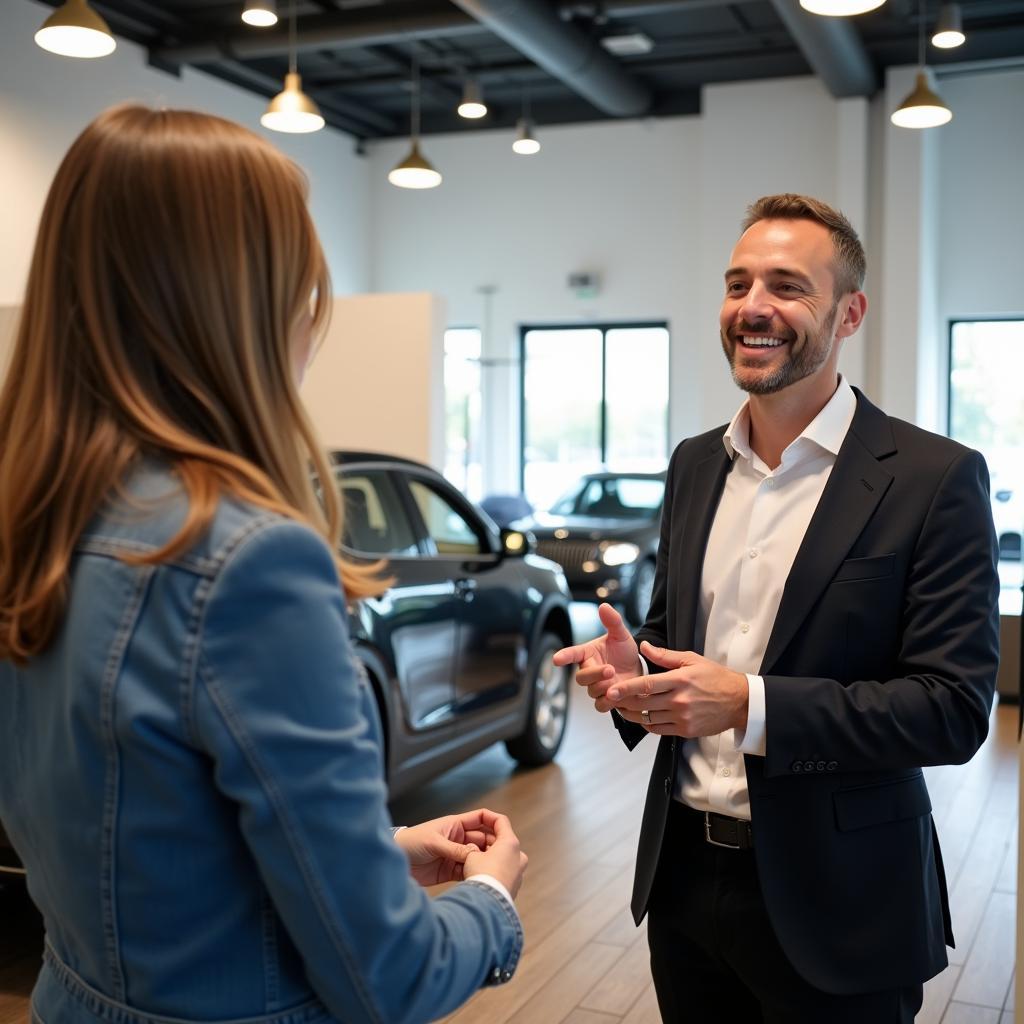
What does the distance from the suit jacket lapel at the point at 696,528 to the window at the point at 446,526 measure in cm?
304

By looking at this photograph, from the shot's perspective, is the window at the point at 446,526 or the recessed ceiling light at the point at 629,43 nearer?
the window at the point at 446,526

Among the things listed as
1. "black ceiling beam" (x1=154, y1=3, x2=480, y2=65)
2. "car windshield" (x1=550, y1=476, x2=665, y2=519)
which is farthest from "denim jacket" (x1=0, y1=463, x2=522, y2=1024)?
"black ceiling beam" (x1=154, y1=3, x2=480, y2=65)

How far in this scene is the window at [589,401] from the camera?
1401 cm

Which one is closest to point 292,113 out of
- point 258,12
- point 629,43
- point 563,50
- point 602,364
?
point 258,12

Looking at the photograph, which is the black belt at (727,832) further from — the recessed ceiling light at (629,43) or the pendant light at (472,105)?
the recessed ceiling light at (629,43)

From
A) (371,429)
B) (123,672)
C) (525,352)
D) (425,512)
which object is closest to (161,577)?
(123,672)

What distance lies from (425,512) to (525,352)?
31.8 feet

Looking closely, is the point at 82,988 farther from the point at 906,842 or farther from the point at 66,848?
the point at 906,842

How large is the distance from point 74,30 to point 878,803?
19.1 ft

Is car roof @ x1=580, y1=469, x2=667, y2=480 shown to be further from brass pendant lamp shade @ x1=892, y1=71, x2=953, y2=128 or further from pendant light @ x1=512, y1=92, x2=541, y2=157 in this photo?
brass pendant lamp shade @ x1=892, y1=71, x2=953, y2=128

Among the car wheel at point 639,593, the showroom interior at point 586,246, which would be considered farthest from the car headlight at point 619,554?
the showroom interior at point 586,246

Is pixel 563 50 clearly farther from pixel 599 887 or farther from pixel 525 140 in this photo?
pixel 599 887

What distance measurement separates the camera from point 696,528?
6.83ft

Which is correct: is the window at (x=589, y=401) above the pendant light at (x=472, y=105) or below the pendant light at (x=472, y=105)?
below
